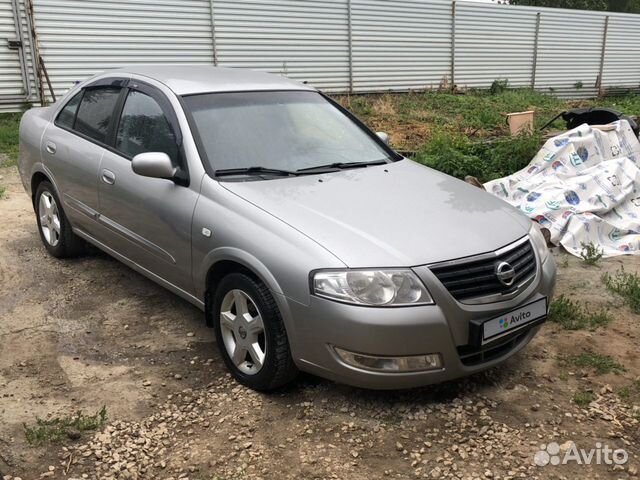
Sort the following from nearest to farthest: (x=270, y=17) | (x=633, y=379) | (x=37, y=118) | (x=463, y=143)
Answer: (x=633, y=379), (x=37, y=118), (x=463, y=143), (x=270, y=17)

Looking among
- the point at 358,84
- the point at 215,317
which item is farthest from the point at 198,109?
the point at 358,84

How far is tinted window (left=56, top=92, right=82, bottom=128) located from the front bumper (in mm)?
2944

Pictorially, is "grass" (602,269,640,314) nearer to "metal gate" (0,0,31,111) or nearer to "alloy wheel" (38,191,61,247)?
"alloy wheel" (38,191,61,247)

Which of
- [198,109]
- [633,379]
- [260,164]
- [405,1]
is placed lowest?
[633,379]

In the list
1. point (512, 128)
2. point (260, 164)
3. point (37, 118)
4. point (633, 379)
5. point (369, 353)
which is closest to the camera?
point (369, 353)

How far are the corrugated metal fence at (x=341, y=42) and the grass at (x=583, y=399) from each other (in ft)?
33.7

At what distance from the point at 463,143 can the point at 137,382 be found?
5678mm

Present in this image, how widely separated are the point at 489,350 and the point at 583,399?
592 millimetres

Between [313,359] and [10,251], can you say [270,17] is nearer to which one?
[10,251]

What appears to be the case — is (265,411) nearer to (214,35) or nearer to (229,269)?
(229,269)

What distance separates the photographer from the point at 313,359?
9.75 ft

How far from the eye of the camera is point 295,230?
10.0 feet

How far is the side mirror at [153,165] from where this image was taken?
356cm

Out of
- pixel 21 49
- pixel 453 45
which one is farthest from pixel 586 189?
pixel 453 45
